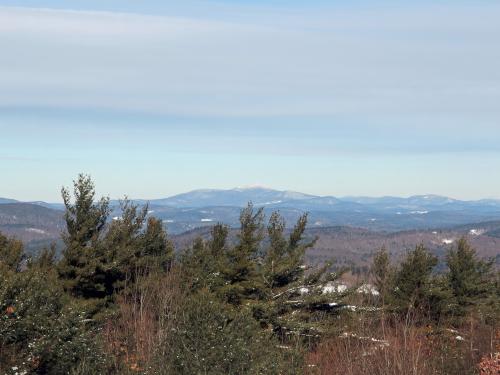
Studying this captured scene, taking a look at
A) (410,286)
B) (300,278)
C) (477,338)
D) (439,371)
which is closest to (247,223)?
(300,278)

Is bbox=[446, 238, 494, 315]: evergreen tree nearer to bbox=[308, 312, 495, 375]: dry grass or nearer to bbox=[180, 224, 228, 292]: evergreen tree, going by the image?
bbox=[308, 312, 495, 375]: dry grass

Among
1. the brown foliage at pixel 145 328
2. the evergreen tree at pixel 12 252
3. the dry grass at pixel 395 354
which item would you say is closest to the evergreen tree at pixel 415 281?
the dry grass at pixel 395 354

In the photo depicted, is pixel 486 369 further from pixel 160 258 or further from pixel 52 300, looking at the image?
pixel 160 258

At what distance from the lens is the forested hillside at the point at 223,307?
12876mm

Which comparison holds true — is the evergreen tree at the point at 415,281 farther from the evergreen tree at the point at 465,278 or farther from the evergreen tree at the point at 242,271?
the evergreen tree at the point at 242,271

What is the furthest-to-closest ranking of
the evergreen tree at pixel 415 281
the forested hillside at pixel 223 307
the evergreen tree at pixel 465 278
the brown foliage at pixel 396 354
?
the evergreen tree at pixel 465 278, the evergreen tree at pixel 415 281, the brown foliage at pixel 396 354, the forested hillside at pixel 223 307

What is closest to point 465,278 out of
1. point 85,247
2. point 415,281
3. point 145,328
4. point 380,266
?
point 380,266

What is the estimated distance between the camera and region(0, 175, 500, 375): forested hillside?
1288 cm

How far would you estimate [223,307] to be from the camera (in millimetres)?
13859

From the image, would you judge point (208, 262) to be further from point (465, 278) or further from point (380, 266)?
point (465, 278)

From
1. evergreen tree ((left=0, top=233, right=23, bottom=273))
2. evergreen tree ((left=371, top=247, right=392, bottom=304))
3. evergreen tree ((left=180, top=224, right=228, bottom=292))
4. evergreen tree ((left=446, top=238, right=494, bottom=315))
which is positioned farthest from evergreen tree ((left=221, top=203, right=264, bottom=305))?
evergreen tree ((left=446, top=238, right=494, bottom=315))

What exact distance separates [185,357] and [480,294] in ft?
103

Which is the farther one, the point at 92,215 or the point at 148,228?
the point at 148,228

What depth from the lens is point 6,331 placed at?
42.5 feet
